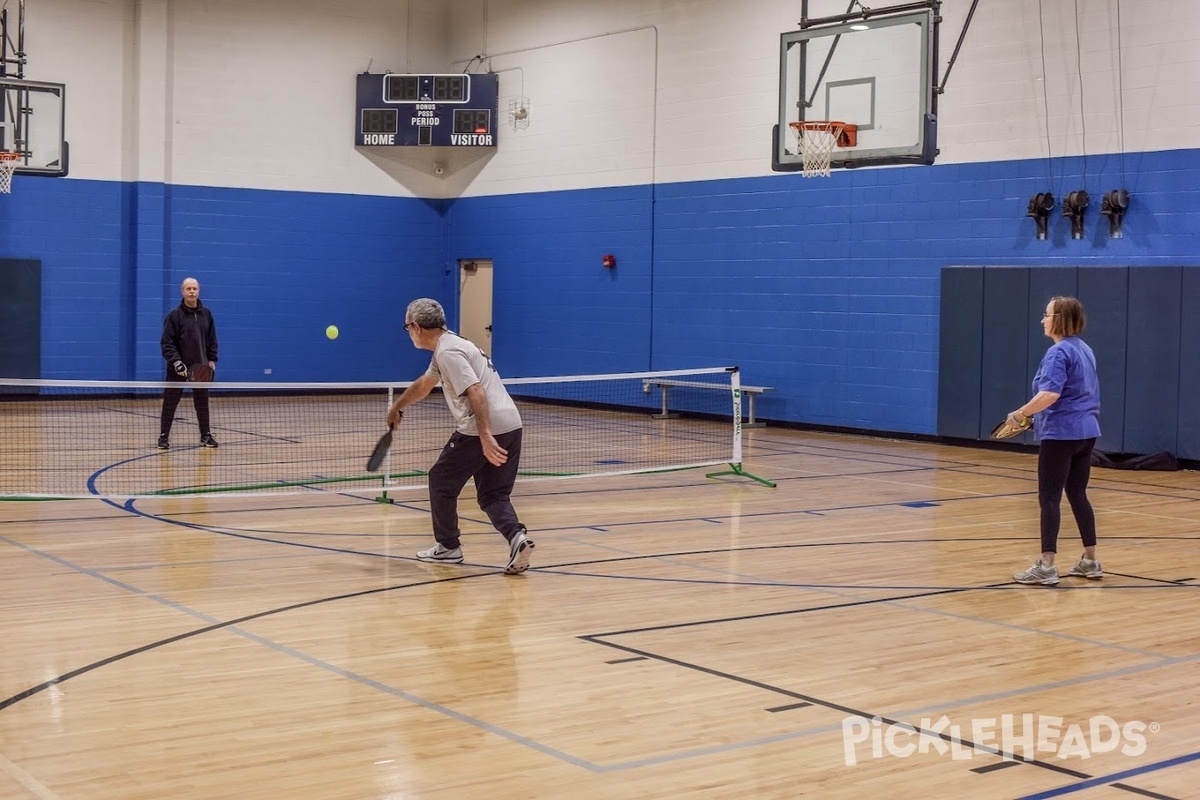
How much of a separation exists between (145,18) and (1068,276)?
15.5 m

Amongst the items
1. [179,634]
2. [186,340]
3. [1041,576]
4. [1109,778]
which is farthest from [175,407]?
[1109,778]

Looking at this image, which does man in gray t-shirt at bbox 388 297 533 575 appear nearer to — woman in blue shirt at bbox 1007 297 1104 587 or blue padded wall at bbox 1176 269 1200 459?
woman in blue shirt at bbox 1007 297 1104 587

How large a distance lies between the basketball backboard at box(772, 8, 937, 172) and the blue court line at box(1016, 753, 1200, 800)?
31.0 feet

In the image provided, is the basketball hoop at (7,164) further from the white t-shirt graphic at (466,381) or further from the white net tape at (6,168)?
the white t-shirt graphic at (466,381)

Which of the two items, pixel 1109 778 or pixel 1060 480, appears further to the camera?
pixel 1060 480

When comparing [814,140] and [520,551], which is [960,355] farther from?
[520,551]

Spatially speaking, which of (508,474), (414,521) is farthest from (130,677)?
(414,521)

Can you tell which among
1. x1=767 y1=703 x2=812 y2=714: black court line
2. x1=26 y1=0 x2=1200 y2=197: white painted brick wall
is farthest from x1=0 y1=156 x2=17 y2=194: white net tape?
x1=767 y1=703 x2=812 y2=714: black court line

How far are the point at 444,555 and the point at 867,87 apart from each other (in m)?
7.88

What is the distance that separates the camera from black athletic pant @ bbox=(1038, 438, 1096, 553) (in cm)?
834

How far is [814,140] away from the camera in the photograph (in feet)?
49.2

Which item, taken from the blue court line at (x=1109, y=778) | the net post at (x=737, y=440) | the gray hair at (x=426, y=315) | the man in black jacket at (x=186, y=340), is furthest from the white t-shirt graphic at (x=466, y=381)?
the man in black jacket at (x=186, y=340)

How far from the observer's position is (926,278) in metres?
18.3

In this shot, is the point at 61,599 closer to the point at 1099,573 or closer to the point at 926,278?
the point at 1099,573
